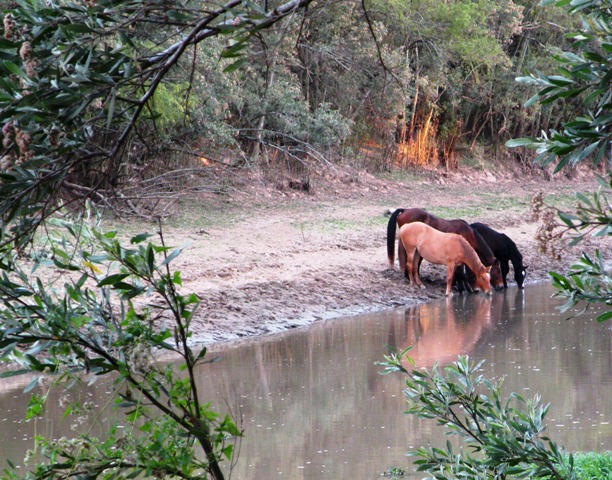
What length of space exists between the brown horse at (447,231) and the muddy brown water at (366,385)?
1.49m

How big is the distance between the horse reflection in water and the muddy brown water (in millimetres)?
17

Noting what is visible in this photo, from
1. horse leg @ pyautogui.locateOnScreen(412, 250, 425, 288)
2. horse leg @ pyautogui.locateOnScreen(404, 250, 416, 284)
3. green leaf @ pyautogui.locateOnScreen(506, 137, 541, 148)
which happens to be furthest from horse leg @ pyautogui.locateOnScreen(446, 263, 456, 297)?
green leaf @ pyautogui.locateOnScreen(506, 137, 541, 148)

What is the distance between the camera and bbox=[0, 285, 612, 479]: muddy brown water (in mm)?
6469

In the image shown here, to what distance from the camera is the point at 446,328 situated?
1170 centimetres

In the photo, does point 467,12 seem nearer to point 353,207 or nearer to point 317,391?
point 353,207

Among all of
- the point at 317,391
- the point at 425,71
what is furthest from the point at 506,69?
the point at 317,391

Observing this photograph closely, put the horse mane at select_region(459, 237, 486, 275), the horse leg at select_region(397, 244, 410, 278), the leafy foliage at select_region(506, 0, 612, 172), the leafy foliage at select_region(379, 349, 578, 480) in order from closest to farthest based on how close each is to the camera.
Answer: the leafy foliage at select_region(506, 0, 612, 172) → the leafy foliage at select_region(379, 349, 578, 480) → the horse mane at select_region(459, 237, 486, 275) → the horse leg at select_region(397, 244, 410, 278)

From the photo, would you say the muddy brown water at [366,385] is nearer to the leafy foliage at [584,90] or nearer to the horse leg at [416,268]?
the horse leg at [416,268]

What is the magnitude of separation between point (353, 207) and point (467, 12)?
715cm

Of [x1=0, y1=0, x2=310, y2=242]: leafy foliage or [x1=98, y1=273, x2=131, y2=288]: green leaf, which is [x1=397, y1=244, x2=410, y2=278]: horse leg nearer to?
[x1=98, y1=273, x2=131, y2=288]: green leaf

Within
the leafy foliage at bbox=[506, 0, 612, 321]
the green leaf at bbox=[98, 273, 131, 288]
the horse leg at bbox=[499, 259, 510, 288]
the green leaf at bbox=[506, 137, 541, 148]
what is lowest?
the horse leg at bbox=[499, 259, 510, 288]

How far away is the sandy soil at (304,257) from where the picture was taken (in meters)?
11.8

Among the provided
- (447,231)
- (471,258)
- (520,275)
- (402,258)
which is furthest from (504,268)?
(402,258)

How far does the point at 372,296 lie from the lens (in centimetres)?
1364
